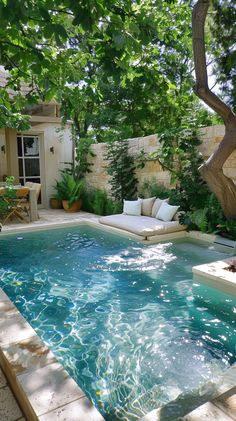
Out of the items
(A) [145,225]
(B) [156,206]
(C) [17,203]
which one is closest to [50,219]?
(C) [17,203]

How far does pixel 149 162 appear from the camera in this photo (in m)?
9.18

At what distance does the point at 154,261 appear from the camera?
223 inches

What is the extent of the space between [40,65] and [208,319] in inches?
123

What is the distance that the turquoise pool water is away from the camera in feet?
8.70

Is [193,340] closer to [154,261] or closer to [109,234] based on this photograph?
[154,261]

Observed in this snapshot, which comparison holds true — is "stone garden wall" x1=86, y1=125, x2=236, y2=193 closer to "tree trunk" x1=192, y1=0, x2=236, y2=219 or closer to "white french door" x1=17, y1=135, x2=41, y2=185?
"tree trunk" x1=192, y1=0, x2=236, y2=219

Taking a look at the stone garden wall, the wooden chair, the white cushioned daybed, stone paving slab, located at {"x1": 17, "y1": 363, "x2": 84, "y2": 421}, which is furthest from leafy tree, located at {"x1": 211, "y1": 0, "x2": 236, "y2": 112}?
stone paving slab, located at {"x1": 17, "y1": 363, "x2": 84, "y2": 421}

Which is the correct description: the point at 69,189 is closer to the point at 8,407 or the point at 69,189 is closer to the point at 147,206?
the point at 147,206

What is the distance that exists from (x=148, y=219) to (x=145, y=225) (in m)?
0.65

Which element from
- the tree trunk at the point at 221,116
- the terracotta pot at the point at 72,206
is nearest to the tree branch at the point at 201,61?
the tree trunk at the point at 221,116

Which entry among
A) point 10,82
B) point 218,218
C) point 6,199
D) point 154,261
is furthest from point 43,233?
point 10,82

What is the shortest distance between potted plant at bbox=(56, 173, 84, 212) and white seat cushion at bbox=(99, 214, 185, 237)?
312 centimetres

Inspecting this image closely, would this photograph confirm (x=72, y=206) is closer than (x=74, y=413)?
No

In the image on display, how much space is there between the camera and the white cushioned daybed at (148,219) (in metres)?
7.16
